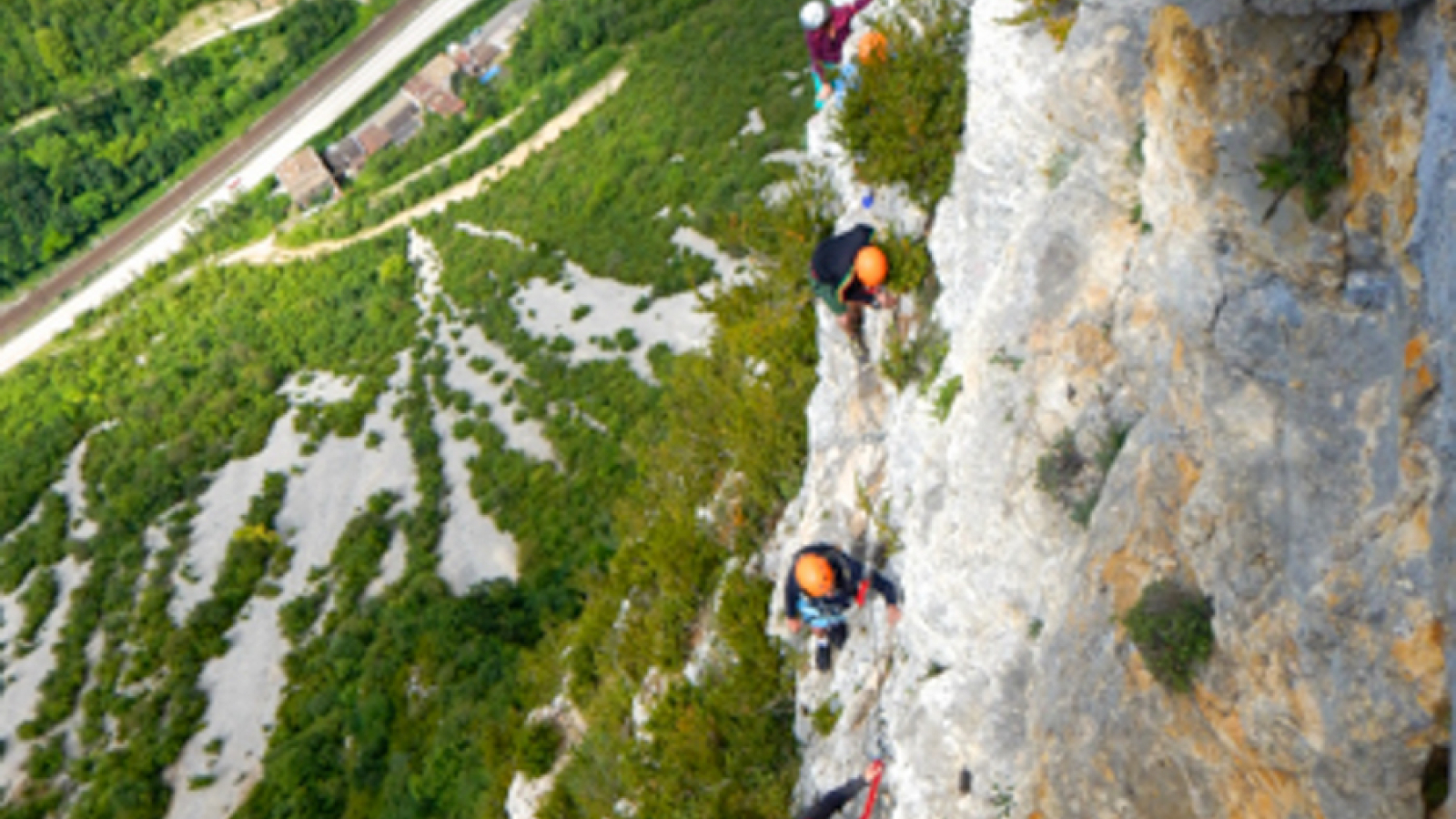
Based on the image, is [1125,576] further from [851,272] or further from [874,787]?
[851,272]

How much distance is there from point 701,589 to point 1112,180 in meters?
10.6

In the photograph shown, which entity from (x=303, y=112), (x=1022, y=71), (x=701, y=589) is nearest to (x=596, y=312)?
(x=701, y=589)

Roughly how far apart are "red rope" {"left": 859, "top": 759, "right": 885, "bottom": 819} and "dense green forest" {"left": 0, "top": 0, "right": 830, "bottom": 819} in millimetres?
2290

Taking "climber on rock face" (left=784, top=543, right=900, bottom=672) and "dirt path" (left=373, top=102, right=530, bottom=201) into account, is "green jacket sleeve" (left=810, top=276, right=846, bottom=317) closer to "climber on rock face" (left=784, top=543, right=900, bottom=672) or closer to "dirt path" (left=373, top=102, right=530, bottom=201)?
"climber on rock face" (left=784, top=543, right=900, bottom=672)

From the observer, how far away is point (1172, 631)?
6344mm

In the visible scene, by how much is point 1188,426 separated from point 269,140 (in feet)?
220

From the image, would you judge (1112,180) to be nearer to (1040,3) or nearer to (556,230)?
(1040,3)

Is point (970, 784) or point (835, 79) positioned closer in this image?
point (970, 784)

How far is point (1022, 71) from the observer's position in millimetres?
9320

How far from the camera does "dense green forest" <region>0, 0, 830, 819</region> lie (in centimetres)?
1578

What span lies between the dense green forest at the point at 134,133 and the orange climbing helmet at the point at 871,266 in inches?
2525

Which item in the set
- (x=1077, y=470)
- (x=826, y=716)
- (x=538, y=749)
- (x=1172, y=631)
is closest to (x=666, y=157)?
(x=538, y=749)

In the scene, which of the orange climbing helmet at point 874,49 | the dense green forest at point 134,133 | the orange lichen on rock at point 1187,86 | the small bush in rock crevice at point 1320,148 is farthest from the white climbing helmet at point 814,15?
the dense green forest at point 134,133

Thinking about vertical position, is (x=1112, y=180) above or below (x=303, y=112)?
above
